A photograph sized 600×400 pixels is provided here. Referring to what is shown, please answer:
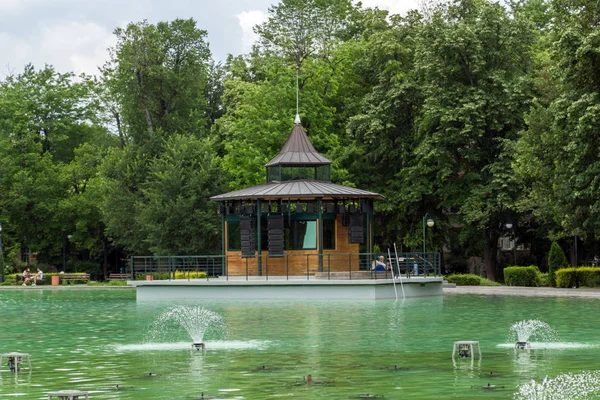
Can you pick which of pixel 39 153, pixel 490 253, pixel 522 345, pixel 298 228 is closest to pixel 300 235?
pixel 298 228

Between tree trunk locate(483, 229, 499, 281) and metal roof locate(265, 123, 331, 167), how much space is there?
1344cm

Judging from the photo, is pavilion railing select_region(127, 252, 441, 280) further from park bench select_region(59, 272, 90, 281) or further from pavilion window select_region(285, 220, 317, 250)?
park bench select_region(59, 272, 90, 281)

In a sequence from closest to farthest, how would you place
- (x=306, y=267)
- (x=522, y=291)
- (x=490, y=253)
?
(x=522, y=291) → (x=306, y=267) → (x=490, y=253)

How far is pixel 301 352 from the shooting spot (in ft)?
68.8

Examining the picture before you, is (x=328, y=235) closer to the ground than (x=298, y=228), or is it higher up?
closer to the ground

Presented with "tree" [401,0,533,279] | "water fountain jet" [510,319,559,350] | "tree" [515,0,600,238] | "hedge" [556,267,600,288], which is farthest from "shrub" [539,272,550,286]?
"water fountain jet" [510,319,559,350]

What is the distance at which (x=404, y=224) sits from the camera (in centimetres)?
5972

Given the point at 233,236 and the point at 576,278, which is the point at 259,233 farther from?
the point at 576,278

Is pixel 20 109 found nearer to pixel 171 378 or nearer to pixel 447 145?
pixel 447 145

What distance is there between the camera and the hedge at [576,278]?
47.1m

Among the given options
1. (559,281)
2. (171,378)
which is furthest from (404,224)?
(171,378)

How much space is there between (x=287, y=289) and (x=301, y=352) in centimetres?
2065

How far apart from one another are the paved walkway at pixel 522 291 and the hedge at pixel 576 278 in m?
1.89

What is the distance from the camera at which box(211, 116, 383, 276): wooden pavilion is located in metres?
45.0
